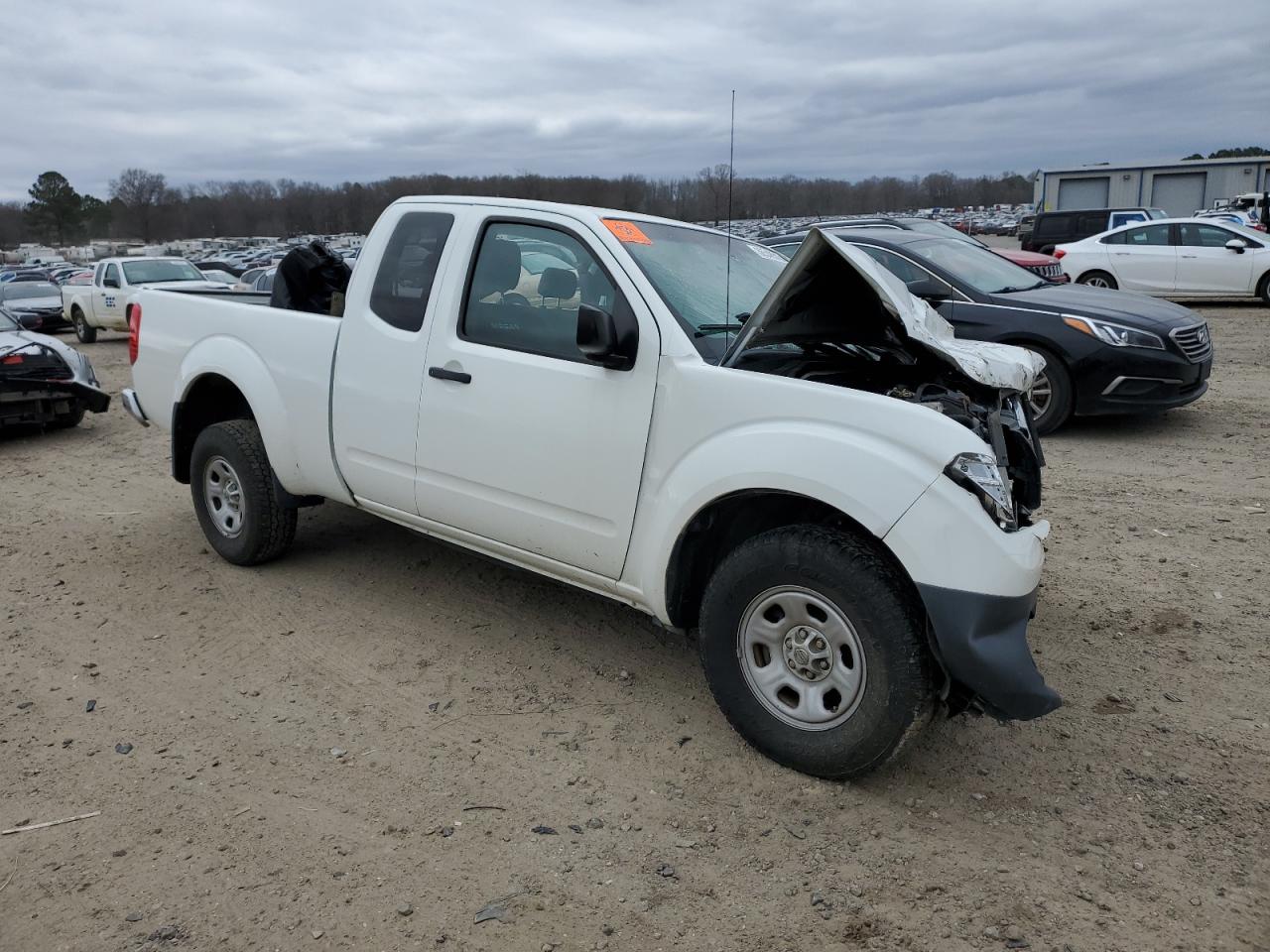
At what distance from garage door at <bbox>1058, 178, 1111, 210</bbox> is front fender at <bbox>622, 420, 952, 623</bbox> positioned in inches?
2111

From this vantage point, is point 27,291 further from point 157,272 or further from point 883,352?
point 883,352

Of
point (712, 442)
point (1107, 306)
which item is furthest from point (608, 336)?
point (1107, 306)

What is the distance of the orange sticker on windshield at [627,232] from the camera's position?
4125 millimetres

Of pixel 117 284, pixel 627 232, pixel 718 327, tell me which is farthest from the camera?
pixel 117 284

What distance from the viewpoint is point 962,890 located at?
2.93 meters

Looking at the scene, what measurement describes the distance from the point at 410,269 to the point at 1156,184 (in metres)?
55.6

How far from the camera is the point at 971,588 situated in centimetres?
302

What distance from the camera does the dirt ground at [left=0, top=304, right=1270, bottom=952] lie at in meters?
2.84

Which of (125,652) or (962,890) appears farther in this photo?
(125,652)

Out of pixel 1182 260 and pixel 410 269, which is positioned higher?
pixel 1182 260

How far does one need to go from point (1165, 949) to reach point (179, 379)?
539 cm

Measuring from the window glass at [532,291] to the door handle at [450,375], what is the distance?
6.6 inches

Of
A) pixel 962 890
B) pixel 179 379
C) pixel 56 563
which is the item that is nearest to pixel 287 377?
pixel 179 379

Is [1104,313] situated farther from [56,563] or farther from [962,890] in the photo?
[56,563]
